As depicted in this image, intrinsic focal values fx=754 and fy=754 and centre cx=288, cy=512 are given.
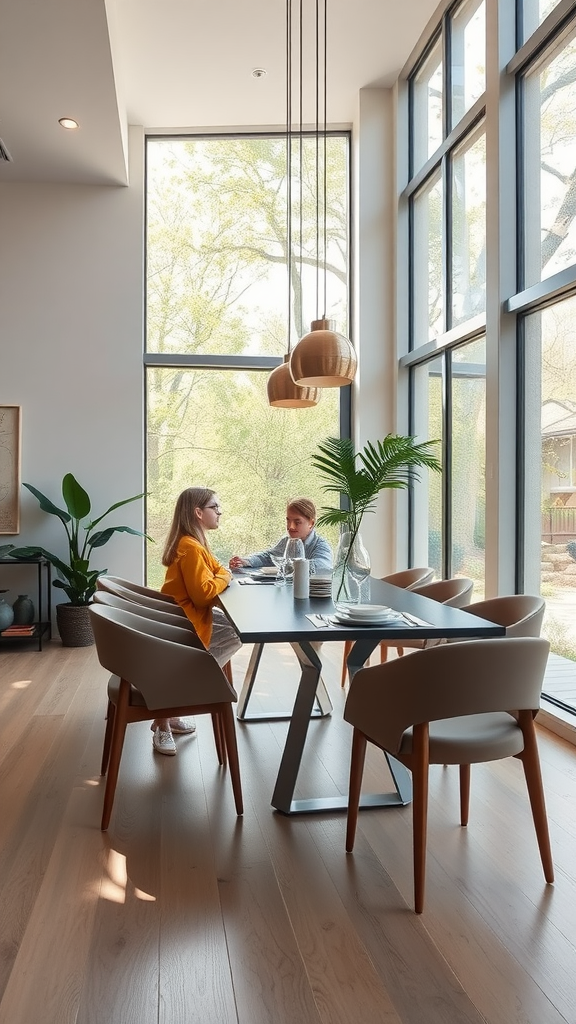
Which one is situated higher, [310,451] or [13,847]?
[310,451]

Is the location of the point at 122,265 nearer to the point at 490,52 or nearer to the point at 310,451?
the point at 310,451

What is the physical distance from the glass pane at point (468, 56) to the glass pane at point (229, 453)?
99.9 inches

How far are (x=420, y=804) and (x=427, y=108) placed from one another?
5.37 meters

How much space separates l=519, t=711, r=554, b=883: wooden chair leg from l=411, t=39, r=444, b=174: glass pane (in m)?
4.51

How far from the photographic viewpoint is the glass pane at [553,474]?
11.8ft

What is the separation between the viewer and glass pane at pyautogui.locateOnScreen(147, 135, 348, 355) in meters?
6.38

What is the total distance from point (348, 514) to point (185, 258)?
14.4 ft

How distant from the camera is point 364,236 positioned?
619 centimetres

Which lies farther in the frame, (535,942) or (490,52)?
(490,52)

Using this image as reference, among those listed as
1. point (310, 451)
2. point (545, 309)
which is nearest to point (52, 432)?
point (310, 451)

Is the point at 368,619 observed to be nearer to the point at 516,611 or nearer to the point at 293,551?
the point at 516,611

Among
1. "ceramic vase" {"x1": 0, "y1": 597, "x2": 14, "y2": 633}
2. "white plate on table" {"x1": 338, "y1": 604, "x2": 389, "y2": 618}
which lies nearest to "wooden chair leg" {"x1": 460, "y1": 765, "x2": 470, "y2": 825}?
"white plate on table" {"x1": 338, "y1": 604, "x2": 389, "y2": 618}

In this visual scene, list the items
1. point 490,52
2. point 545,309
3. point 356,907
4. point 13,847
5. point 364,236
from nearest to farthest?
point 356,907
point 13,847
point 545,309
point 490,52
point 364,236

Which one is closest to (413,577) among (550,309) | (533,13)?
(550,309)
